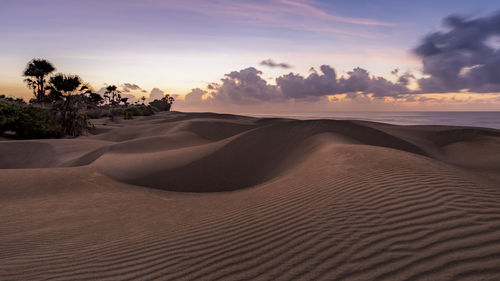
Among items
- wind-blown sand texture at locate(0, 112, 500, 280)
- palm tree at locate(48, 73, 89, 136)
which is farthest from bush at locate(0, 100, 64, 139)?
wind-blown sand texture at locate(0, 112, 500, 280)

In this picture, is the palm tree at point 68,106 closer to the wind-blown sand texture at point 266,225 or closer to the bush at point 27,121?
the bush at point 27,121

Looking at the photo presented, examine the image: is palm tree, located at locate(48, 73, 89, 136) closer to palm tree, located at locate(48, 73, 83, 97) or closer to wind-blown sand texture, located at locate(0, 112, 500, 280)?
palm tree, located at locate(48, 73, 83, 97)

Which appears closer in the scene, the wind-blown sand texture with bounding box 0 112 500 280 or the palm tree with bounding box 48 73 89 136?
the wind-blown sand texture with bounding box 0 112 500 280

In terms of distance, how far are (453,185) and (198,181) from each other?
781 cm

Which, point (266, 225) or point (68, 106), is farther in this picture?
point (68, 106)

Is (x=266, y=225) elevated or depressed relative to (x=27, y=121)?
depressed


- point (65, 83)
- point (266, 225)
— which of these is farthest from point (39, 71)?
point (266, 225)

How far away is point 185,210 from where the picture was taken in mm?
6109

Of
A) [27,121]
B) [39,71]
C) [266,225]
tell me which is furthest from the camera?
[39,71]

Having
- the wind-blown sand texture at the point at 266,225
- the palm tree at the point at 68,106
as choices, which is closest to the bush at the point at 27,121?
the palm tree at the point at 68,106

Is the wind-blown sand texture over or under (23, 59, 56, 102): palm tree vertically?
under

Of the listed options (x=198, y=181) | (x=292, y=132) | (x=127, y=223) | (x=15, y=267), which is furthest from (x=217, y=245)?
(x=292, y=132)

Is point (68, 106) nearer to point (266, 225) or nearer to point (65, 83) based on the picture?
point (65, 83)

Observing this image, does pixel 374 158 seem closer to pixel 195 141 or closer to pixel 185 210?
pixel 185 210
